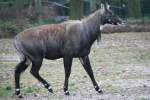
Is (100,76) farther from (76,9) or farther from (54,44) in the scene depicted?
(76,9)

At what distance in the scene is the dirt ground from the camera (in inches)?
494

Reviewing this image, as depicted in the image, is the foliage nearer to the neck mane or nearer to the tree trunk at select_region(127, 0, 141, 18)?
the neck mane

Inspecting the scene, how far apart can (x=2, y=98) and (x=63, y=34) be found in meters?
1.92

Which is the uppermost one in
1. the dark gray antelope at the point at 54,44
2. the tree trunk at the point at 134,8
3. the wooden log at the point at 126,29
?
the dark gray antelope at the point at 54,44

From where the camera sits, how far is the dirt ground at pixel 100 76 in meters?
12.5

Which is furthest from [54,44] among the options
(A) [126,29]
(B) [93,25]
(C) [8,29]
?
(A) [126,29]

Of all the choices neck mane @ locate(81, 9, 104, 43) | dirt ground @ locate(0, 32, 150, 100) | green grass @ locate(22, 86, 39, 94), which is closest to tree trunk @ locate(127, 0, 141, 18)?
dirt ground @ locate(0, 32, 150, 100)

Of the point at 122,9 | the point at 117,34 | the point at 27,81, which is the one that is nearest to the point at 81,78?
the point at 27,81

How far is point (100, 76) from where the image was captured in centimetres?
1606

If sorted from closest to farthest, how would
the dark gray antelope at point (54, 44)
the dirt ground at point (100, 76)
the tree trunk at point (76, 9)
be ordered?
the dirt ground at point (100, 76) → the dark gray antelope at point (54, 44) → the tree trunk at point (76, 9)

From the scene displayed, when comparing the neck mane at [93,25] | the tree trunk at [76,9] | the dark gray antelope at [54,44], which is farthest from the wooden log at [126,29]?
the dark gray antelope at [54,44]

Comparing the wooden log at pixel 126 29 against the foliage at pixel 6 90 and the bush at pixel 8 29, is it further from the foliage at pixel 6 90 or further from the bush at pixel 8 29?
the foliage at pixel 6 90

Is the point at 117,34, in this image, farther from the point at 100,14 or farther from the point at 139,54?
the point at 100,14

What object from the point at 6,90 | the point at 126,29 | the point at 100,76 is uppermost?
the point at 6,90
